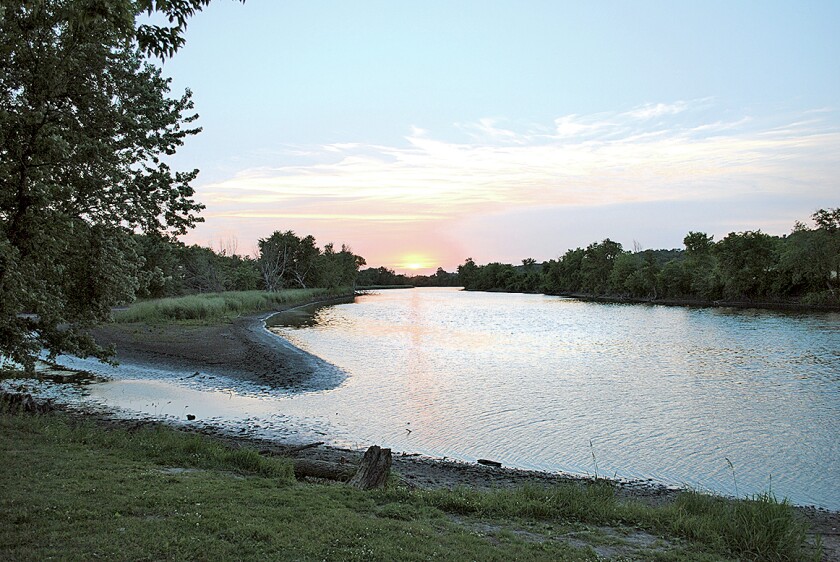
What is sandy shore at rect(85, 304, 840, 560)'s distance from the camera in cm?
1073

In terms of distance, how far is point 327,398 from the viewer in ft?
64.1

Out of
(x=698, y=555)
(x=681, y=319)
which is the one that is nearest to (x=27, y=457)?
(x=698, y=555)

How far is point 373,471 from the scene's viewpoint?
8.81 meters

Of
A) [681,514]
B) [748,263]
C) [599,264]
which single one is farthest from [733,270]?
[681,514]

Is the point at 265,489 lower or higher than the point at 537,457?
higher

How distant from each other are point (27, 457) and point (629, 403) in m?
17.2

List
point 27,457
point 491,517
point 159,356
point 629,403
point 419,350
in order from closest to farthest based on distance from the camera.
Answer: point 491,517
point 27,457
point 629,403
point 159,356
point 419,350

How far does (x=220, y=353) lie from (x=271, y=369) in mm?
5215

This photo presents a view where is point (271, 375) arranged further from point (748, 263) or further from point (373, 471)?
point (748, 263)

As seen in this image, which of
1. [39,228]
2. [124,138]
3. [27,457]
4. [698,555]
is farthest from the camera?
[124,138]

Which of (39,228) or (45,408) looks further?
(45,408)

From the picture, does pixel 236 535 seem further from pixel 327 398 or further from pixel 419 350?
pixel 419 350

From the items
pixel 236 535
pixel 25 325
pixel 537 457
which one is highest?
pixel 25 325

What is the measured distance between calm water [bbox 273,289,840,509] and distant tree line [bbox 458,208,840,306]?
1541 inches
